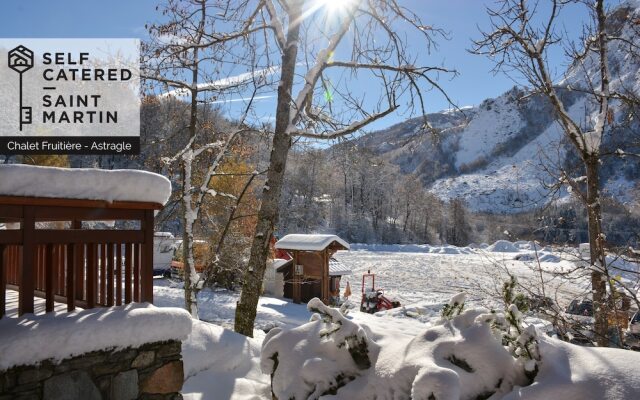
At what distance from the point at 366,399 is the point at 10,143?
21021mm

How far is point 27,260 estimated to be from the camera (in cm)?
307

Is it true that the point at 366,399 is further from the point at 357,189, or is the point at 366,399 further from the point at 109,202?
the point at 357,189

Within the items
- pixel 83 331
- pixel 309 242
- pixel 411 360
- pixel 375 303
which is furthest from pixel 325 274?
pixel 83 331

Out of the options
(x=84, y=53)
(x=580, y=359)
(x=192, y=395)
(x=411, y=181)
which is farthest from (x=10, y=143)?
(x=411, y=181)

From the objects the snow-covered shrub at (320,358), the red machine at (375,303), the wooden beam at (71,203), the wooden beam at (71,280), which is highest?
the wooden beam at (71,203)

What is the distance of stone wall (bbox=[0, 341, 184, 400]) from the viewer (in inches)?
111

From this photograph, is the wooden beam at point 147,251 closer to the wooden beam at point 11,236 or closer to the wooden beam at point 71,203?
the wooden beam at point 71,203

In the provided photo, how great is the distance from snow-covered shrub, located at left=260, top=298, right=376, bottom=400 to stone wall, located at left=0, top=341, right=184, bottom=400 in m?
0.87

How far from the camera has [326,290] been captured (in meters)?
16.5

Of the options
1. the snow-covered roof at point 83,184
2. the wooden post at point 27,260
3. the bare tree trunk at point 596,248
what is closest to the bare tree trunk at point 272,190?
the snow-covered roof at point 83,184

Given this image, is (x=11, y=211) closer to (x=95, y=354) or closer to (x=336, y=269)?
(x=95, y=354)

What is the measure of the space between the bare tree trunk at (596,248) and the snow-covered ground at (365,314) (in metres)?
0.24

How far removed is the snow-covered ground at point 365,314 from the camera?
466 cm

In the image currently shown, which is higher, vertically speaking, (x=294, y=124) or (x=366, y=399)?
(x=294, y=124)
